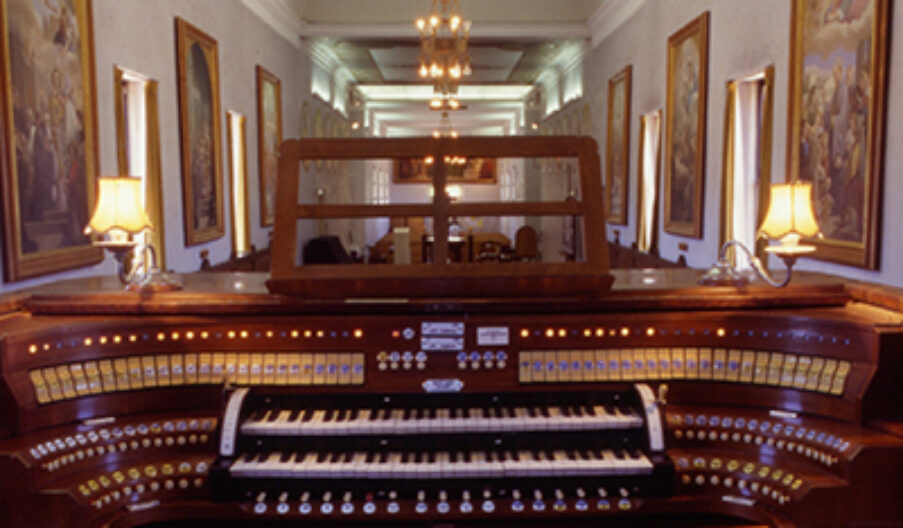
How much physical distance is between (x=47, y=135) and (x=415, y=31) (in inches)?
381

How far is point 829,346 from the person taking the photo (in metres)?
2.88

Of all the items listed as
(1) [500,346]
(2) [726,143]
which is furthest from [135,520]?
(2) [726,143]

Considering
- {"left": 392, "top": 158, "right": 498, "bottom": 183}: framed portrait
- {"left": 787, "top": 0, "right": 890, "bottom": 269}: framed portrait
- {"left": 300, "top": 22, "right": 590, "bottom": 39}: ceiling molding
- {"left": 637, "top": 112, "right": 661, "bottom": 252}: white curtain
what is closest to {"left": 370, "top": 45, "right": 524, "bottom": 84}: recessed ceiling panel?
{"left": 300, "top": 22, "right": 590, "bottom": 39}: ceiling molding

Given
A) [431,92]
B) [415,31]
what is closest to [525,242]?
[415,31]

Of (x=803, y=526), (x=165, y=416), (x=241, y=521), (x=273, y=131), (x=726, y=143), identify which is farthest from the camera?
(x=273, y=131)

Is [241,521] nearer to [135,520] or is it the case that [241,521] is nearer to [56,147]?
[135,520]

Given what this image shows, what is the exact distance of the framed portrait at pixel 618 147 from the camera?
465 inches

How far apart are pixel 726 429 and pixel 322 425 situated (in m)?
1.69

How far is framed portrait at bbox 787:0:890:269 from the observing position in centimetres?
499

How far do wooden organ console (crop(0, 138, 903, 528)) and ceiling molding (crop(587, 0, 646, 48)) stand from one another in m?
9.14

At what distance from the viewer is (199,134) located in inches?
345

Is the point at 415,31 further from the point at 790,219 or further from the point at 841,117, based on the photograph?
the point at 790,219

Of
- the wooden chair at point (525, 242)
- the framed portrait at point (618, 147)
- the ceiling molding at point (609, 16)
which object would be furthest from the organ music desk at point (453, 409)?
the wooden chair at point (525, 242)

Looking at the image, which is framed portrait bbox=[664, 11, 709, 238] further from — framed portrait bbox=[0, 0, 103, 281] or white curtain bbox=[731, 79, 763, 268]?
framed portrait bbox=[0, 0, 103, 281]
